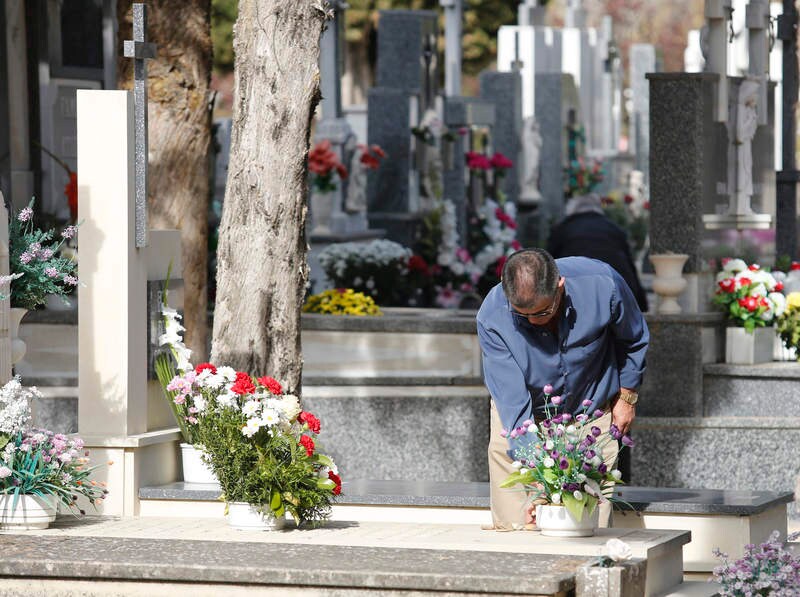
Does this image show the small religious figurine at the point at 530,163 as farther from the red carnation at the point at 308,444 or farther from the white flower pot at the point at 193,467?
the red carnation at the point at 308,444

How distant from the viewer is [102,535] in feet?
20.1

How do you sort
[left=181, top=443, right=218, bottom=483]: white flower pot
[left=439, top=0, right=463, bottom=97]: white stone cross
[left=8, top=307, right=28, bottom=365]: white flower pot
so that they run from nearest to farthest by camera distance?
1. [left=8, top=307, right=28, bottom=365]: white flower pot
2. [left=181, top=443, right=218, bottom=483]: white flower pot
3. [left=439, top=0, right=463, bottom=97]: white stone cross

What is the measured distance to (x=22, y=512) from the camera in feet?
20.0

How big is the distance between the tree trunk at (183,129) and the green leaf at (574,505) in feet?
12.2

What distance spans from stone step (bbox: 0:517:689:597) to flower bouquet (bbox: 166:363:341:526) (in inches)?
4.6

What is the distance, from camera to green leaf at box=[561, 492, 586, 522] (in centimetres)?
566

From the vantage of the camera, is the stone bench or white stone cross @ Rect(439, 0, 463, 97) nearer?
the stone bench

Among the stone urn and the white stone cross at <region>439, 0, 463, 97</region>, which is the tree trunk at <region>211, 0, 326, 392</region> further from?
the white stone cross at <region>439, 0, 463, 97</region>

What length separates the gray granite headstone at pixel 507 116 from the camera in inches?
770

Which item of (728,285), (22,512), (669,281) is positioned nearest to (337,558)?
(22,512)

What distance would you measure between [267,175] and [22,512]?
1896 mm

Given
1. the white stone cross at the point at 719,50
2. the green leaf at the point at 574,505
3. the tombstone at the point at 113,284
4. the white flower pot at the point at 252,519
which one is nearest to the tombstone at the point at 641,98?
the white stone cross at the point at 719,50

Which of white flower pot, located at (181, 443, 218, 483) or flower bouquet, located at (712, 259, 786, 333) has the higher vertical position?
flower bouquet, located at (712, 259, 786, 333)

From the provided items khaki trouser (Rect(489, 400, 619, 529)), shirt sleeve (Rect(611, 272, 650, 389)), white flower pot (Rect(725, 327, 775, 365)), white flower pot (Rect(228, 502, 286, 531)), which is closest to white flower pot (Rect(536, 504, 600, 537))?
khaki trouser (Rect(489, 400, 619, 529))
